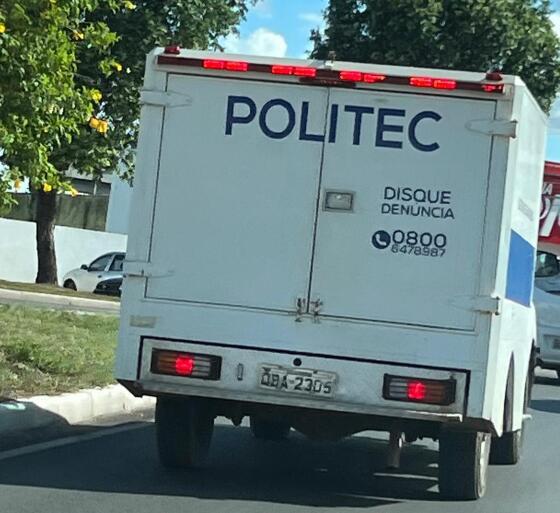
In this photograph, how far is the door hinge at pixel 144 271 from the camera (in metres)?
8.83

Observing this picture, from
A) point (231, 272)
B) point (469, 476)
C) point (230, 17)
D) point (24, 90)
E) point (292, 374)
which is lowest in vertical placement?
point (469, 476)

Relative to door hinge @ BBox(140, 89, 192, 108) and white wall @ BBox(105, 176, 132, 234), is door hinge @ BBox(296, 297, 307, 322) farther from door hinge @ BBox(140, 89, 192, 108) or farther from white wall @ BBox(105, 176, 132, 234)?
white wall @ BBox(105, 176, 132, 234)

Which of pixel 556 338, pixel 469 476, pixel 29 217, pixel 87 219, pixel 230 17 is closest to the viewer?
pixel 469 476

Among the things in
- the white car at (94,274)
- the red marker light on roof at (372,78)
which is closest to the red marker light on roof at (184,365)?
the red marker light on roof at (372,78)

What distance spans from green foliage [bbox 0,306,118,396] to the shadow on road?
1221mm

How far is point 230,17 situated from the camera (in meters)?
27.2

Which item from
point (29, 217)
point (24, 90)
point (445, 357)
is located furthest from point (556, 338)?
point (29, 217)

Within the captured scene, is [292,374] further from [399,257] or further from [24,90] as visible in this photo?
[24,90]

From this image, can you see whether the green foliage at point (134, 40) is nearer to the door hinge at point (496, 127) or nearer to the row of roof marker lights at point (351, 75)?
the row of roof marker lights at point (351, 75)

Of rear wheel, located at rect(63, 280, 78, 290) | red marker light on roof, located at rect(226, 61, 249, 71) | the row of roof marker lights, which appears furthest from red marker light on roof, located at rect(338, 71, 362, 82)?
rear wheel, located at rect(63, 280, 78, 290)

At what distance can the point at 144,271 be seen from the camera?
8.84 m

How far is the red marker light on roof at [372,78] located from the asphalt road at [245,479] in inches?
109

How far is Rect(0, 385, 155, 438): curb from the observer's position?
10.7 m

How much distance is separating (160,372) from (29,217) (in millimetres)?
45723
